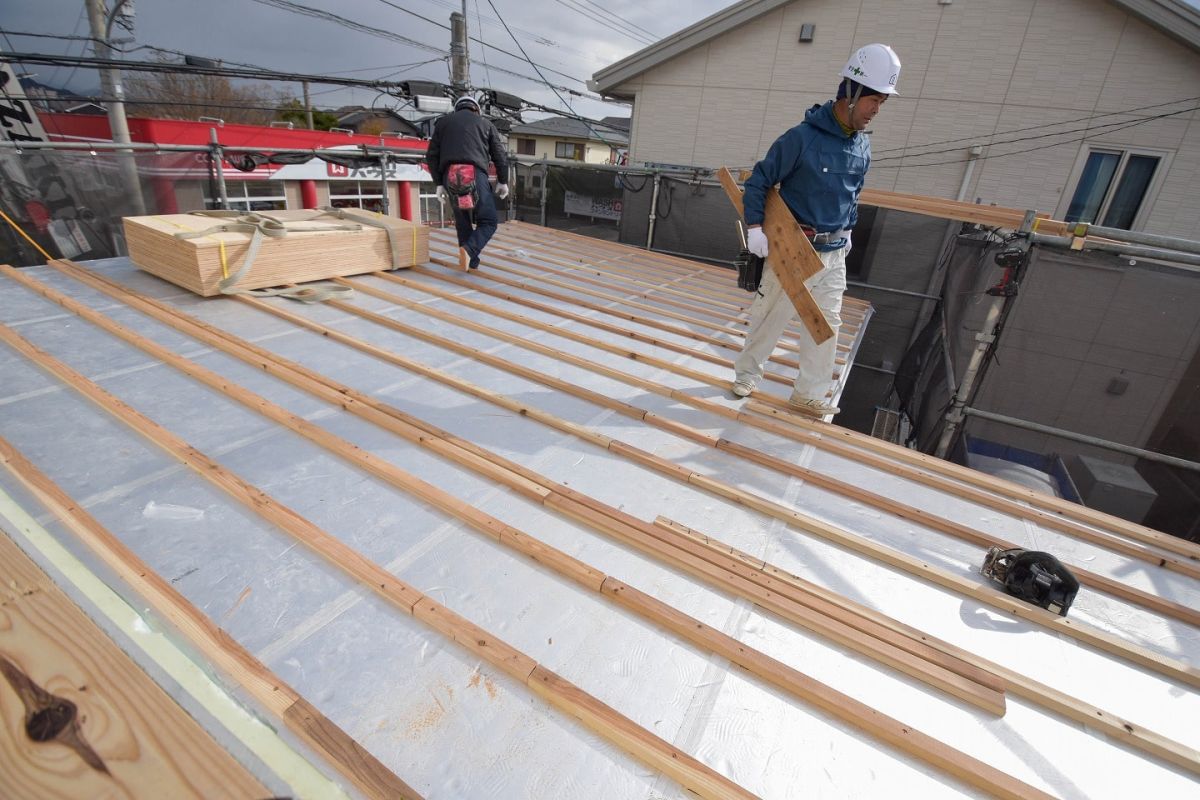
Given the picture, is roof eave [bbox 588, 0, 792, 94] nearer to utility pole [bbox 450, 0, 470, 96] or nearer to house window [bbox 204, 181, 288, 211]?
utility pole [bbox 450, 0, 470, 96]

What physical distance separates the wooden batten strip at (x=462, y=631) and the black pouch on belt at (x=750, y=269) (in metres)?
2.57

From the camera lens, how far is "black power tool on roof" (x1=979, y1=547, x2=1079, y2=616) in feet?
6.34

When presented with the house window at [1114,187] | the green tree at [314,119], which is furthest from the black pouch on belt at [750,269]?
the green tree at [314,119]

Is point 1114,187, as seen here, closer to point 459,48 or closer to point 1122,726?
point 1122,726

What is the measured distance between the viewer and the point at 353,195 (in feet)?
74.9

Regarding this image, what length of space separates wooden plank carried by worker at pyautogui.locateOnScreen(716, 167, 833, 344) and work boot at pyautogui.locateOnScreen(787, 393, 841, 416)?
1.26 feet

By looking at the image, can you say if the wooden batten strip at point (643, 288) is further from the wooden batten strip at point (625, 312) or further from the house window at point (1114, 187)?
the house window at point (1114, 187)

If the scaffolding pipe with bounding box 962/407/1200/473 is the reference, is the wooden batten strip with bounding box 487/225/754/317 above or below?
above

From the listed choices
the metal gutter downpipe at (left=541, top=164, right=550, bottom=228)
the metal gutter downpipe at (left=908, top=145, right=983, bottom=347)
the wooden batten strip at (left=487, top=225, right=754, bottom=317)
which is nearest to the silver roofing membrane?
the wooden batten strip at (left=487, top=225, right=754, bottom=317)

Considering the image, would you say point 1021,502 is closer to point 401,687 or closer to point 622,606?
point 622,606

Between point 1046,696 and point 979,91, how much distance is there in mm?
10981

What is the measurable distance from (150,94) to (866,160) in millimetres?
32638

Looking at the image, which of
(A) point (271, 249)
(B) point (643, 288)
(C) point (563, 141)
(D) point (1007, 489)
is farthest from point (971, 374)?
(C) point (563, 141)

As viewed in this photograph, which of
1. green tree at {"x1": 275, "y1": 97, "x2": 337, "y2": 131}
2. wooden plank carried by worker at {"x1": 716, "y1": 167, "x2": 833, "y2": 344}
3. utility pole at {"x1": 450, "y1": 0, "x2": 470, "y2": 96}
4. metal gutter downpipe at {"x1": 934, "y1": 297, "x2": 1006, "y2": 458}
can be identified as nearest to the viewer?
wooden plank carried by worker at {"x1": 716, "y1": 167, "x2": 833, "y2": 344}
